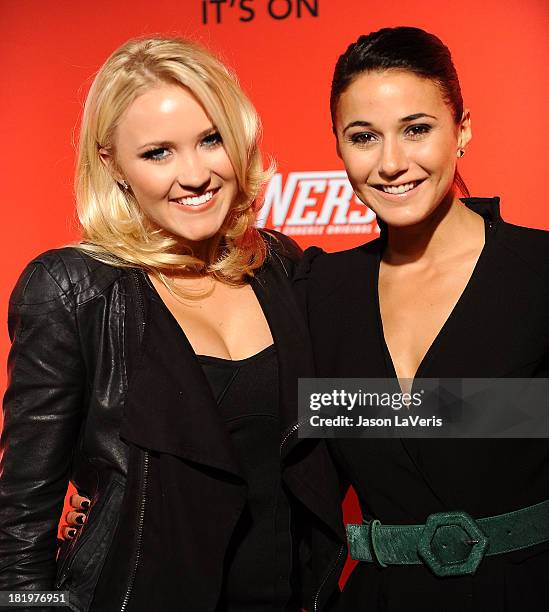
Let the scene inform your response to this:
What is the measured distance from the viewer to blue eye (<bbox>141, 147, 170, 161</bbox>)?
1.80 meters

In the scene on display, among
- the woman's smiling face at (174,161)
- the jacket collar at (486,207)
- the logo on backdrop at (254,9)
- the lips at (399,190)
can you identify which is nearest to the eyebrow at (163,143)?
the woman's smiling face at (174,161)

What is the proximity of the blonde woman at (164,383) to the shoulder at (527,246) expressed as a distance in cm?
44

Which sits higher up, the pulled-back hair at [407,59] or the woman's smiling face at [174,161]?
the pulled-back hair at [407,59]

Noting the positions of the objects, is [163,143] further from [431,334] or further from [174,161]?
[431,334]

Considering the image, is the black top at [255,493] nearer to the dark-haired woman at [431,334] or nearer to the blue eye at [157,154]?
the dark-haired woman at [431,334]

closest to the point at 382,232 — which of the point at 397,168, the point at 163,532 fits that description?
the point at 397,168

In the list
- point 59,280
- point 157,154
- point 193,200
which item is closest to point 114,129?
point 157,154

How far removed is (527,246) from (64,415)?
918 mm

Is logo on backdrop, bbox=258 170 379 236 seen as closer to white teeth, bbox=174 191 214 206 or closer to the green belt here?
white teeth, bbox=174 191 214 206

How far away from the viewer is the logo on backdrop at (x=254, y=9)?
110 inches

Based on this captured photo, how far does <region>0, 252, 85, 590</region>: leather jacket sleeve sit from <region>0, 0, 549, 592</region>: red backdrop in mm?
1255

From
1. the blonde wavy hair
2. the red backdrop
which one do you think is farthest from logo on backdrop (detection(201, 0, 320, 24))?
the blonde wavy hair

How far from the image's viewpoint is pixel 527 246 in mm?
1788

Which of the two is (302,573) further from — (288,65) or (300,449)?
(288,65)
